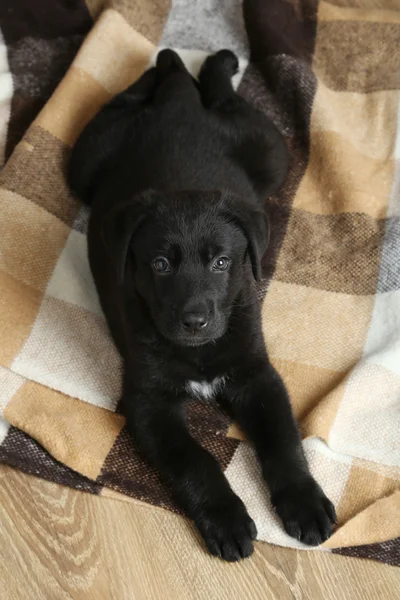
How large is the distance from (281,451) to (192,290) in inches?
21.1

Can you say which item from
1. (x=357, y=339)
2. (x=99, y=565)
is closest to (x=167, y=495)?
(x=99, y=565)

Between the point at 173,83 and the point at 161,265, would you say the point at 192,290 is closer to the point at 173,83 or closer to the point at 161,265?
the point at 161,265

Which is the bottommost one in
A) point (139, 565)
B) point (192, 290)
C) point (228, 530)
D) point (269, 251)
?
point (139, 565)

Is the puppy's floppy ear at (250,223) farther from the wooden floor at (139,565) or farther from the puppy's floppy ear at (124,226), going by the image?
the wooden floor at (139,565)

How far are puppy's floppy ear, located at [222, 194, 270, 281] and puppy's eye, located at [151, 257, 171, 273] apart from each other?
21 centimetres

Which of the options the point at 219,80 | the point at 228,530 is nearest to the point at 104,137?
the point at 219,80

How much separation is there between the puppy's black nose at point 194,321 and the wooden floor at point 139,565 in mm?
567

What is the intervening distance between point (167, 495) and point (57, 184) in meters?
1.29

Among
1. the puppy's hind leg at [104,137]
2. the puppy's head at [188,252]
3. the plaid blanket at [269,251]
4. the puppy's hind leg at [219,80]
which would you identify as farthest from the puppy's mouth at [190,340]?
the puppy's hind leg at [219,80]

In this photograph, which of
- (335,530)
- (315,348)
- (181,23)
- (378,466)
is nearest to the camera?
(335,530)

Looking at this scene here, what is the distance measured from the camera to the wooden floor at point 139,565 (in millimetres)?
2059

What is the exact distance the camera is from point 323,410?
231 cm

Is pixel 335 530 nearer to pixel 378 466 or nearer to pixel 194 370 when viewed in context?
pixel 378 466

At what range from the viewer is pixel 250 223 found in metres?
2.12
